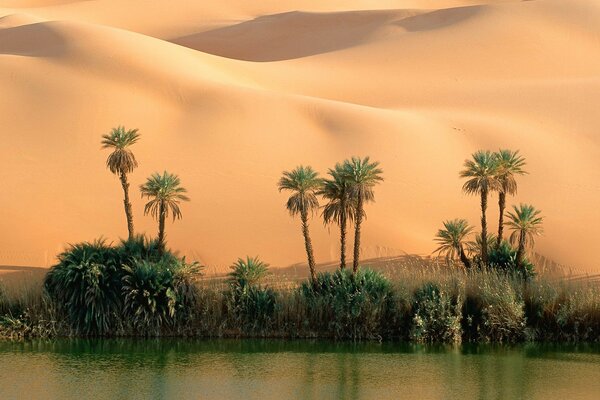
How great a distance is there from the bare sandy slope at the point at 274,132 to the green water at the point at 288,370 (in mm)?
A: 9377

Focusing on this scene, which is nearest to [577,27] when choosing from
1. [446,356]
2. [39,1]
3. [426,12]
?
[426,12]

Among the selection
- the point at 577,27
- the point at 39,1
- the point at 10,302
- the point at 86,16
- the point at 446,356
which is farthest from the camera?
the point at 39,1

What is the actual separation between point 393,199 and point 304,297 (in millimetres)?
12664

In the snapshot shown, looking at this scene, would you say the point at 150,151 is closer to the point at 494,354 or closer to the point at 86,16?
the point at 494,354

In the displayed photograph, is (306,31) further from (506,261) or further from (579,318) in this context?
(579,318)

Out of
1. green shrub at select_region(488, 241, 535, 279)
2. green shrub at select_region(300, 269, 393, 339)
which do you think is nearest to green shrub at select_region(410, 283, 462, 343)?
green shrub at select_region(300, 269, 393, 339)

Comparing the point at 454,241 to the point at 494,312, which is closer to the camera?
the point at 494,312

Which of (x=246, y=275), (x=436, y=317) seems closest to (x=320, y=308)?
(x=246, y=275)

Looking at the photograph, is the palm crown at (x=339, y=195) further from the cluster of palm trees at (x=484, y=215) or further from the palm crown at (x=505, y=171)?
the palm crown at (x=505, y=171)

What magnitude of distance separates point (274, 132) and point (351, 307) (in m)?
16.6

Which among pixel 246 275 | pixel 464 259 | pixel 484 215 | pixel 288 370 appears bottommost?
pixel 288 370

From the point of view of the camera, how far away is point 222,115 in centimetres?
4900

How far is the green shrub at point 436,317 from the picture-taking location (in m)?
32.8

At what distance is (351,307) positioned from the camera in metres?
33.3
